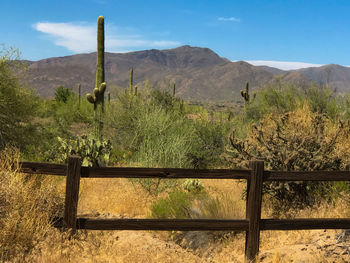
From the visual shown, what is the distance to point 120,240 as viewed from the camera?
21.4ft

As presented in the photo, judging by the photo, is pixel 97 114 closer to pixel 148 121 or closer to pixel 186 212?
pixel 148 121

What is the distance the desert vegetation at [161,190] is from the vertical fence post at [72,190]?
0.27 meters

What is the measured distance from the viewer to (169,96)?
20344 millimetres

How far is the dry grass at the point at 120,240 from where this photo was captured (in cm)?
539

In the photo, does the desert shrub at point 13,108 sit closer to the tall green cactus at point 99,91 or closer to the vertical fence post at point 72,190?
the tall green cactus at point 99,91

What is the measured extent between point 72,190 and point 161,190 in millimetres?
5545

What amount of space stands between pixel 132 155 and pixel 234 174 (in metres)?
10.3

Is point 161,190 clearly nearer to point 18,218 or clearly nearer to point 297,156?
point 297,156

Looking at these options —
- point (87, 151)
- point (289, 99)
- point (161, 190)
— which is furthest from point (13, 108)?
point (289, 99)

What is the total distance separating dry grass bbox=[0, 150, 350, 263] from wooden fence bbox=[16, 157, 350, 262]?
322 millimetres

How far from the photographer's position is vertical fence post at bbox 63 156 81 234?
538 centimetres

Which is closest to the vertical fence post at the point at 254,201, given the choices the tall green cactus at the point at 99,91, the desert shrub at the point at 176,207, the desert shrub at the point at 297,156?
the desert shrub at the point at 176,207

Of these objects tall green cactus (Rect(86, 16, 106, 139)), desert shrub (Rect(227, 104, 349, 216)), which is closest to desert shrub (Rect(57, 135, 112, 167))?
tall green cactus (Rect(86, 16, 106, 139))

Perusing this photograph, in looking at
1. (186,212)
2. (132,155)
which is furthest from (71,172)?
(132,155)
